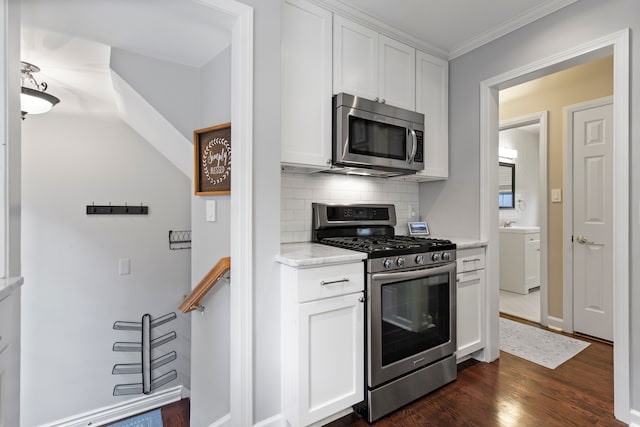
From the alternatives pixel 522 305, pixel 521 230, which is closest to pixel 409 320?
pixel 522 305

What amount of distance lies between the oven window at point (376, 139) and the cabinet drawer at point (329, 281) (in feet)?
2.72

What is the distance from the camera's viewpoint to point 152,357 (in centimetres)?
283

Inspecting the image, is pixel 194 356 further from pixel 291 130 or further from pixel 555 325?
pixel 555 325

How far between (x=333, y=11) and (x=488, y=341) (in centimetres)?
266

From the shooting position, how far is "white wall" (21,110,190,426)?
8.13 feet

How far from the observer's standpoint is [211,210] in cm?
219

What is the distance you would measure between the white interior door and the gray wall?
135cm

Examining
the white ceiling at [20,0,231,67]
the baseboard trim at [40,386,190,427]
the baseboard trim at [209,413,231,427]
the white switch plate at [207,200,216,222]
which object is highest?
the white ceiling at [20,0,231,67]

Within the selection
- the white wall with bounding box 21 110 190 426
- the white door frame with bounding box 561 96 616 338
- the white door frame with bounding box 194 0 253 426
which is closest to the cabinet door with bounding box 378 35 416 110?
the white door frame with bounding box 194 0 253 426

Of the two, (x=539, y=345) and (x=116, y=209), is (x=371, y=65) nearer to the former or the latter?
(x=116, y=209)

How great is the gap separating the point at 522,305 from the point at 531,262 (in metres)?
0.83

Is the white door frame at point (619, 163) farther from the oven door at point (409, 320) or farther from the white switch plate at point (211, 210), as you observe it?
the white switch plate at point (211, 210)

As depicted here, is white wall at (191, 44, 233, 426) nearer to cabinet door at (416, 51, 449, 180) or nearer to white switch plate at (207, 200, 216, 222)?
white switch plate at (207, 200, 216, 222)

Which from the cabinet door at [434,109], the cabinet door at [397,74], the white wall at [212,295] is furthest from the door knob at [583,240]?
the white wall at [212,295]
